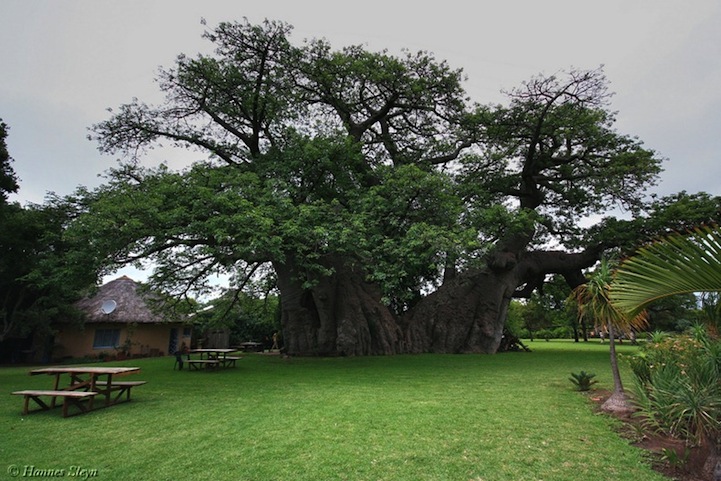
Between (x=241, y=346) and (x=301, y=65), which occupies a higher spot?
(x=301, y=65)

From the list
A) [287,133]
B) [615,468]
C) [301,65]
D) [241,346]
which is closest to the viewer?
[615,468]

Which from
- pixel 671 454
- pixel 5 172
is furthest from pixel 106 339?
pixel 671 454

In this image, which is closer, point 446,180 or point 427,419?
point 427,419

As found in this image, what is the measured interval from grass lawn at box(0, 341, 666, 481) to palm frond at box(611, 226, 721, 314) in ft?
6.63

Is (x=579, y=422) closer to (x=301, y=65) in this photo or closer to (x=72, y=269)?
(x=72, y=269)

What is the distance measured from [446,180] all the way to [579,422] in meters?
7.12

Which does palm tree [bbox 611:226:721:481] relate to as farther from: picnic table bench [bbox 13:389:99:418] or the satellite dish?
the satellite dish

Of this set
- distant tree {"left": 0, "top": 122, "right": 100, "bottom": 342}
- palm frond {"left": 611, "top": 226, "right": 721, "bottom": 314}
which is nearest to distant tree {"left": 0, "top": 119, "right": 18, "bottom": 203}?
distant tree {"left": 0, "top": 122, "right": 100, "bottom": 342}

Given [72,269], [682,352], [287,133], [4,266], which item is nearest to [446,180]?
[287,133]

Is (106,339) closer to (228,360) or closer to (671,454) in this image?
(228,360)

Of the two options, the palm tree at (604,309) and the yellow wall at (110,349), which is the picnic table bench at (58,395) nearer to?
the palm tree at (604,309)

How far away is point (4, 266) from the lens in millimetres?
14406

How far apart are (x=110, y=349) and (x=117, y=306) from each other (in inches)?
88.6

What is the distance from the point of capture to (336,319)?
15781 millimetres
